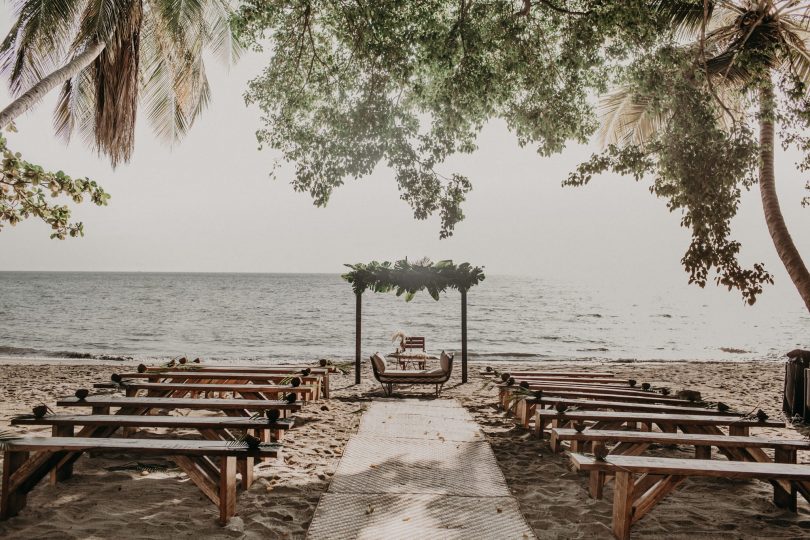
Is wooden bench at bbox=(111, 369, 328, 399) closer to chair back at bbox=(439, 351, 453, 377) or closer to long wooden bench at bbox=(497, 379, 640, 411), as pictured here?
chair back at bbox=(439, 351, 453, 377)

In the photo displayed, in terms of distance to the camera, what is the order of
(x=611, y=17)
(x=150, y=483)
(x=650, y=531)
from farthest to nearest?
1. (x=611, y=17)
2. (x=150, y=483)
3. (x=650, y=531)

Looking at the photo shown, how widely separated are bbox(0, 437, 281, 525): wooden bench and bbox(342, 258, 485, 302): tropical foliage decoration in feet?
26.5

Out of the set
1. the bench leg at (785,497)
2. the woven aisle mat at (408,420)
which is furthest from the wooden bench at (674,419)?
the woven aisle mat at (408,420)

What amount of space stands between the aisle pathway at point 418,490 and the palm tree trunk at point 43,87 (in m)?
5.14

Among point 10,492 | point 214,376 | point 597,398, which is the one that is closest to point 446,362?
point 597,398

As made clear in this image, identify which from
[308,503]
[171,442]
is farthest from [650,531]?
[171,442]

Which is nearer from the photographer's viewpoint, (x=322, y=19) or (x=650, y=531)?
(x=650, y=531)

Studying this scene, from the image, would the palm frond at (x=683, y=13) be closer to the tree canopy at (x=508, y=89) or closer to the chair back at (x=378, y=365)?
the tree canopy at (x=508, y=89)

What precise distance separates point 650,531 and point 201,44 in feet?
38.9

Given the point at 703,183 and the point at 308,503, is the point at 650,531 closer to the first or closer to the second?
the point at 308,503

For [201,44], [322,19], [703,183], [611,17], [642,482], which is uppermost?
[201,44]

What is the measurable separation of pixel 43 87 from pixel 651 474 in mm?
8494

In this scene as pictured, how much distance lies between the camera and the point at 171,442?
11.7 feet

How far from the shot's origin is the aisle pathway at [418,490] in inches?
138
